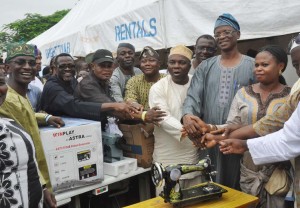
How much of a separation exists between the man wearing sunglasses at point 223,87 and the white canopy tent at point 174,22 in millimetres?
881

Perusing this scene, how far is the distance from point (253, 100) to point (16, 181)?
69.5 inches

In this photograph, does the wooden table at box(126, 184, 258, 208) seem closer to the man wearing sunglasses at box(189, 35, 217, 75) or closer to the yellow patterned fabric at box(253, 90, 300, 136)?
the yellow patterned fabric at box(253, 90, 300, 136)

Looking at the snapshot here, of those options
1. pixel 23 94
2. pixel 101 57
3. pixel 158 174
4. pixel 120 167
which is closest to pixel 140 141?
pixel 120 167

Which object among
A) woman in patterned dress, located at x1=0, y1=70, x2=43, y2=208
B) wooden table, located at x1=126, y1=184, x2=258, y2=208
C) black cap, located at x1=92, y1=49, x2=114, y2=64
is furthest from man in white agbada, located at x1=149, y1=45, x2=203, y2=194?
woman in patterned dress, located at x1=0, y1=70, x2=43, y2=208

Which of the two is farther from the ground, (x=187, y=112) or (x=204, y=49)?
(x=204, y=49)

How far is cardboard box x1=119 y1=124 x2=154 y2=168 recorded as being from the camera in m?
3.24

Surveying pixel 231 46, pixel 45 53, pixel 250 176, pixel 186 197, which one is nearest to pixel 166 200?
pixel 186 197

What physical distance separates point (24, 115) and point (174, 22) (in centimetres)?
272

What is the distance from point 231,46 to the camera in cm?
291

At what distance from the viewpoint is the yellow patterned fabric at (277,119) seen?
6.88 feet

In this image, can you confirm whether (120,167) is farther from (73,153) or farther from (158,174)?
(158,174)

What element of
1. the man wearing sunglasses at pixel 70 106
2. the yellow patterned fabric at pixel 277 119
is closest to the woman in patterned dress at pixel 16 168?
the man wearing sunglasses at pixel 70 106

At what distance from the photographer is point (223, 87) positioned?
9.53 feet

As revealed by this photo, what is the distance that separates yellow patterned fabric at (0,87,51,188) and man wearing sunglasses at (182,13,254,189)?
115 cm
